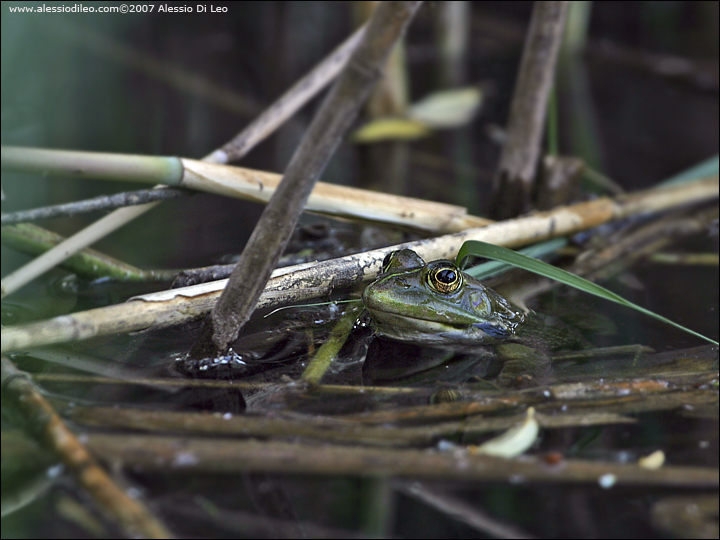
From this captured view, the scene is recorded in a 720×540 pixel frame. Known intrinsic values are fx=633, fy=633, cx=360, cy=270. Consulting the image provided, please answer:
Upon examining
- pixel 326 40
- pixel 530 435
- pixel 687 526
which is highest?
pixel 326 40

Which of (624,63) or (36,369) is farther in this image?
(624,63)

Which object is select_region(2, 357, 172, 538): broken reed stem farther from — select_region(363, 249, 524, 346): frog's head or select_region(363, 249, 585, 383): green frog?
select_region(363, 249, 524, 346): frog's head

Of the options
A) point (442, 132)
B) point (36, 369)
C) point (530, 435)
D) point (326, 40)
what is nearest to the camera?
point (530, 435)

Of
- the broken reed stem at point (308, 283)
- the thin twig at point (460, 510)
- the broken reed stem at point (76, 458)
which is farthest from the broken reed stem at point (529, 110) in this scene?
the broken reed stem at point (76, 458)

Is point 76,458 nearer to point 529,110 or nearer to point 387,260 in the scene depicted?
point 387,260

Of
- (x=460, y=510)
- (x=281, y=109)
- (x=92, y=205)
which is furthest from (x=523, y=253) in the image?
(x=92, y=205)

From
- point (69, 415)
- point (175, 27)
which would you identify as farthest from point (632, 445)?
point (175, 27)

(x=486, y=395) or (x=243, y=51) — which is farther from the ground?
(x=243, y=51)

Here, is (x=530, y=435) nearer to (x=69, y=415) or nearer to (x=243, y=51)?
(x=69, y=415)
